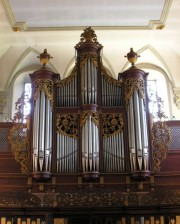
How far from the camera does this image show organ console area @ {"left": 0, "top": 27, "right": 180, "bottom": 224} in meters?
7.54

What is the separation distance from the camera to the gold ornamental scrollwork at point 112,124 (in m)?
8.59

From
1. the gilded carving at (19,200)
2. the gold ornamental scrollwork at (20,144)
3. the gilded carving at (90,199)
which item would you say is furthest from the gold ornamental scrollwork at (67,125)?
the gilded carving at (19,200)

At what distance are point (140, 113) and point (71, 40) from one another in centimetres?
382

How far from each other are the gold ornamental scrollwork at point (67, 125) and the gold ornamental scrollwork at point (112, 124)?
2.13 feet

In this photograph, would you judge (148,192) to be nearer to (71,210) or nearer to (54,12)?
(71,210)

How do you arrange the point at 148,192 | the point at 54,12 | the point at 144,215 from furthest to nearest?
the point at 54,12 → the point at 148,192 → the point at 144,215

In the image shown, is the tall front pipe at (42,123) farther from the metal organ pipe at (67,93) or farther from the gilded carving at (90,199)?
the gilded carving at (90,199)

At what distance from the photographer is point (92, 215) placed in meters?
7.53

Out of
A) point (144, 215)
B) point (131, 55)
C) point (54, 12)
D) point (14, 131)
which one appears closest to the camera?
point (144, 215)

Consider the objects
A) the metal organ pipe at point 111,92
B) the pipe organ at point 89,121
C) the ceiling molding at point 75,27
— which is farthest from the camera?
the ceiling molding at point 75,27

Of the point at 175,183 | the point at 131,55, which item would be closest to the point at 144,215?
the point at 175,183

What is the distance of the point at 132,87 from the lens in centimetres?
893

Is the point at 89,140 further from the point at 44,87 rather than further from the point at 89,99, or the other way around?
the point at 44,87

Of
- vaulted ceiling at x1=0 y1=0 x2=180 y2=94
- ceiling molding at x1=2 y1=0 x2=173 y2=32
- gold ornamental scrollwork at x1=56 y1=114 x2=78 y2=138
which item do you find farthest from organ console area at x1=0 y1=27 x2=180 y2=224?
ceiling molding at x1=2 y1=0 x2=173 y2=32
